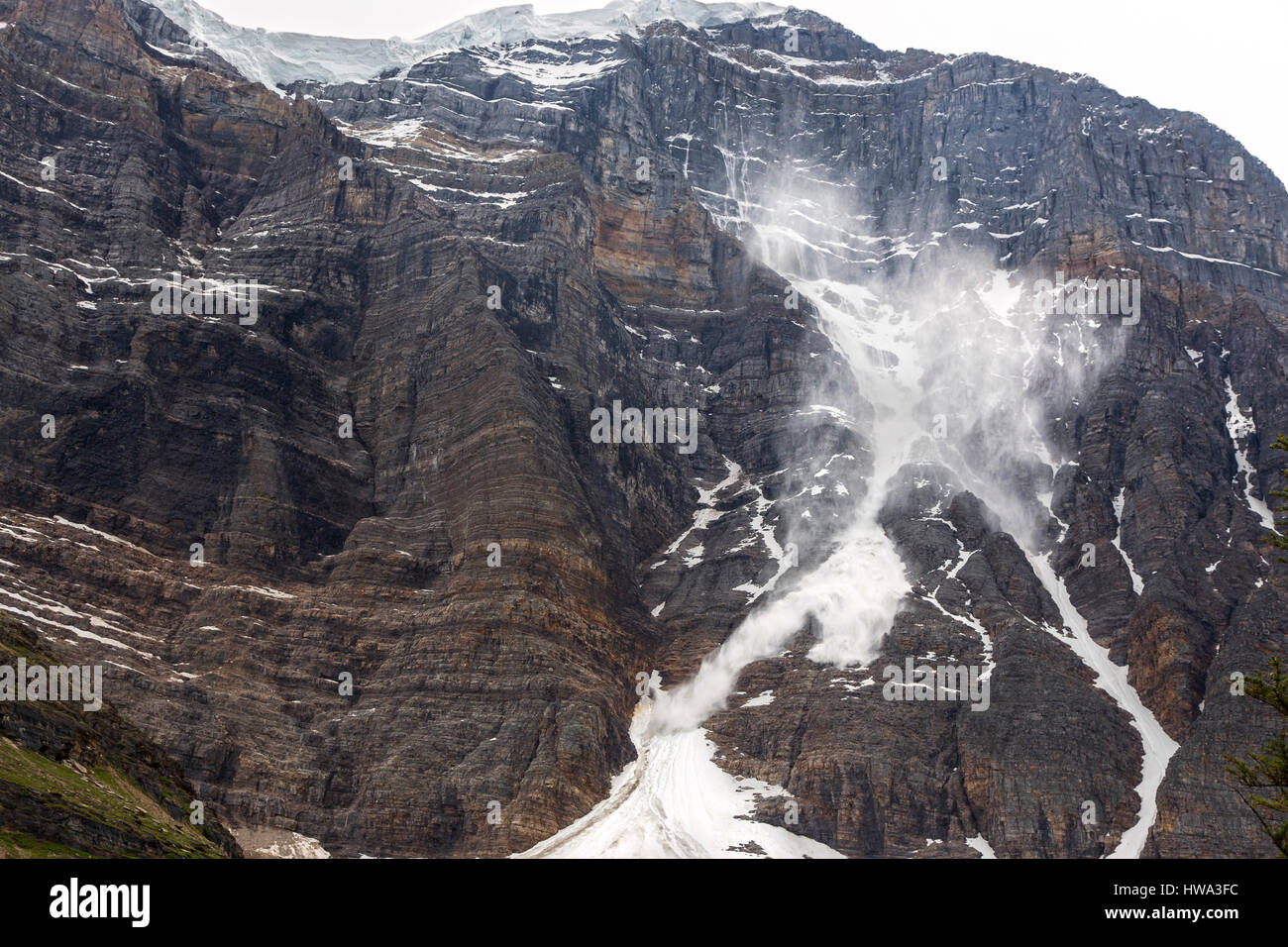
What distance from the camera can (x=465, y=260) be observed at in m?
183


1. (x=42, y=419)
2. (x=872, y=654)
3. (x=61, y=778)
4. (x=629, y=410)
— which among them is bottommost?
(x=61, y=778)

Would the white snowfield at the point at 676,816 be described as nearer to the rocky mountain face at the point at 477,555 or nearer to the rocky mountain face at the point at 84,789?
the rocky mountain face at the point at 477,555

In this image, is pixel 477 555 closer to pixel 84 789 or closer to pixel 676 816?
pixel 676 816

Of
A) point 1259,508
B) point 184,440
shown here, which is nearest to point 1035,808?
point 1259,508

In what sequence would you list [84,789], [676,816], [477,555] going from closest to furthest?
[84,789], [676,816], [477,555]

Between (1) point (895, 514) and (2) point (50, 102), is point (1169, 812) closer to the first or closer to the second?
(1) point (895, 514)

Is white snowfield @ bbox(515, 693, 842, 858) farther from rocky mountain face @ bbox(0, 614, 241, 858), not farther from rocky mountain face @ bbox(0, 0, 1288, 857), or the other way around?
rocky mountain face @ bbox(0, 614, 241, 858)

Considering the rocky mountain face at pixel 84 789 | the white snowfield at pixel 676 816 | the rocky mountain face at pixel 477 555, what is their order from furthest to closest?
the rocky mountain face at pixel 477 555 < the white snowfield at pixel 676 816 < the rocky mountain face at pixel 84 789

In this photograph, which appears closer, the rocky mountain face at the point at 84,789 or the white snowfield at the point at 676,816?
the rocky mountain face at the point at 84,789

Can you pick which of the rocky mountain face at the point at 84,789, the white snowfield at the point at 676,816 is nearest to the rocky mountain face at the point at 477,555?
the white snowfield at the point at 676,816

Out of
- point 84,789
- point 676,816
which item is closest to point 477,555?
point 676,816

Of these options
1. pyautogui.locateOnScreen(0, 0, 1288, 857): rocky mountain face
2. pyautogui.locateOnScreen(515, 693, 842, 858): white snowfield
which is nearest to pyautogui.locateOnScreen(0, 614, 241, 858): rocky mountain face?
pyautogui.locateOnScreen(0, 0, 1288, 857): rocky mountain face
